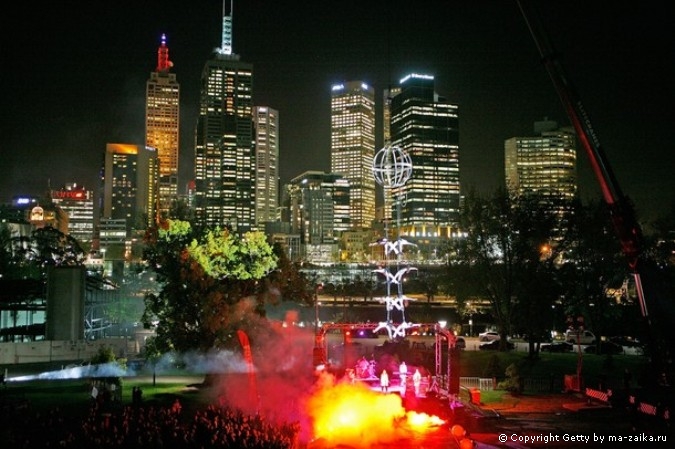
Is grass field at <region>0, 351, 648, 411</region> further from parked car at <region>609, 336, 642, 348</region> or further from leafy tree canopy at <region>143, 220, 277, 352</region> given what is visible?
parked car at <region>609, 336, 642, 348</region>

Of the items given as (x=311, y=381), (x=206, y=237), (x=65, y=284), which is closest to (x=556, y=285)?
(x=311, y=381)

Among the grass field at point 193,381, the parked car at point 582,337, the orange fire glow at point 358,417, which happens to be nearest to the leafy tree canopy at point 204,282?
the grass field at point 193,381

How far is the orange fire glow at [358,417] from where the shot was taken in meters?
21.5

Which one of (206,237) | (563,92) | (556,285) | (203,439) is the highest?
(563,92)

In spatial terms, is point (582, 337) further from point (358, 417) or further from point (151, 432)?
point (151, 432)

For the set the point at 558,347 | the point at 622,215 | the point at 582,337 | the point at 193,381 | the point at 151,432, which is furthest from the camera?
the point at 582,337

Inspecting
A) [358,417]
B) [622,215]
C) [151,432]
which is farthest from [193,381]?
[622,215]

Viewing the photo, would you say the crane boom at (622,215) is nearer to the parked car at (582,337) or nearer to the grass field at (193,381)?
the grass field at (193,381)

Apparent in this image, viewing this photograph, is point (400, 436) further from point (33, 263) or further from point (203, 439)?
point (33, 263)

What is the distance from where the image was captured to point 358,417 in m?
23.5

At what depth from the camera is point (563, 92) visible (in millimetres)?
20750

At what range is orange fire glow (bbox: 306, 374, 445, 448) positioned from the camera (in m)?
21.5

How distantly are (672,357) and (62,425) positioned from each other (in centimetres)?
1885

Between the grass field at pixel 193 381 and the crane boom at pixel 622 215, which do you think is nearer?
the crane boom at pixel 622 215
